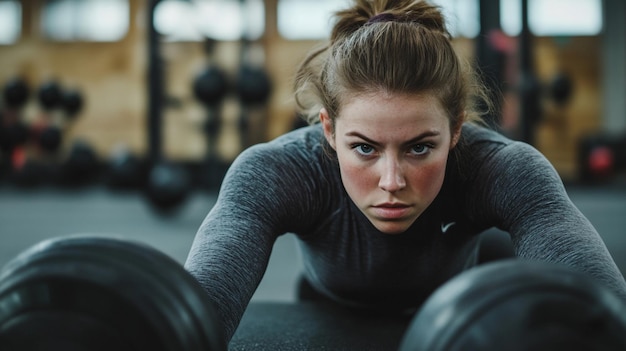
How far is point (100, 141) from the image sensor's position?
611 centimetres

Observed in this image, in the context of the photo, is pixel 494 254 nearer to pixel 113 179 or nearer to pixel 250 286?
pixel 250 286

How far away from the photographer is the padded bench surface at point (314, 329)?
0.93 metres

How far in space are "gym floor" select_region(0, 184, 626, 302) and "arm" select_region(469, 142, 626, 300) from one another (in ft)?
3.34

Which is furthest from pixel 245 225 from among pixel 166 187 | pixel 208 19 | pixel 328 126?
pixel 208 19

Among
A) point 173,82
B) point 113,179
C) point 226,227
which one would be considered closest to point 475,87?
point 226,227

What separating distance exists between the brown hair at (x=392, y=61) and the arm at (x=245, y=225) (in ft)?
0.37

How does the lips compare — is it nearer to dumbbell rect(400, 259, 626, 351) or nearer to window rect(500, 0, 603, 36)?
dumbbell rect(400, 259, 626, 351)

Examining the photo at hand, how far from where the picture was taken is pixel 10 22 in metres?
6.22

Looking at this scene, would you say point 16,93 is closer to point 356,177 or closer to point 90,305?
point 356,177

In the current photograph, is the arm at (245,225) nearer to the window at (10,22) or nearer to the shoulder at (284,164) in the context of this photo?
the shoulder at (284,164)

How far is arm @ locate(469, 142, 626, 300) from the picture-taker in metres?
0.75

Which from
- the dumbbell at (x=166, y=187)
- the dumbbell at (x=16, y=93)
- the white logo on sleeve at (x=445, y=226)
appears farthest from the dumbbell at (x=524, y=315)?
the dumbbell at (x=16, y=93)

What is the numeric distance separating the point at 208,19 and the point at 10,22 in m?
2.79

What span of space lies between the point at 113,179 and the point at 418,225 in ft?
11.9
